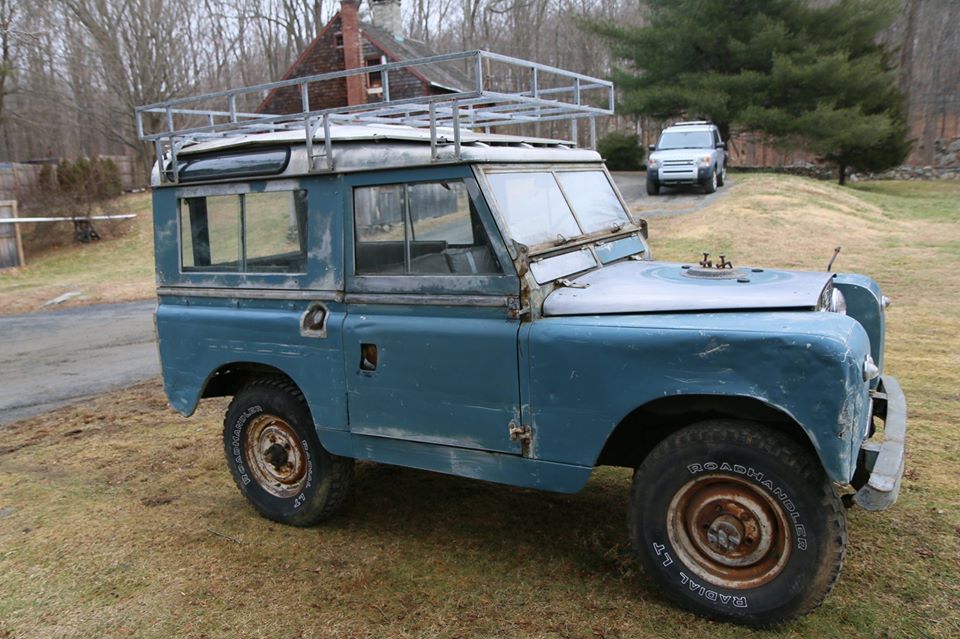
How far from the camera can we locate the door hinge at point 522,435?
3.57 metres

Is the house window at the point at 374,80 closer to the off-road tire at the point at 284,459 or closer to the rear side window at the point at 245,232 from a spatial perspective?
the rear side window at the point at 245,232

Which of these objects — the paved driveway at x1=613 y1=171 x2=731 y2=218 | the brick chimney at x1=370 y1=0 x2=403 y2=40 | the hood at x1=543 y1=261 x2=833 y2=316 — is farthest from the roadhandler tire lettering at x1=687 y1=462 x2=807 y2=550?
the brick chimney at x1=370 y1=0 x2=403 y2=40

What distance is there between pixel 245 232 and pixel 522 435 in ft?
6.85

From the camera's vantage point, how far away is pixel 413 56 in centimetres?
3291

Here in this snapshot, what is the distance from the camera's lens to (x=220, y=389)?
15.9ft

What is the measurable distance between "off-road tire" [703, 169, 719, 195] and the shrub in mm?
10530

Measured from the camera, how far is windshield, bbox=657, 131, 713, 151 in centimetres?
2125

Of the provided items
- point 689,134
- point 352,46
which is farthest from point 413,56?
point 689,134

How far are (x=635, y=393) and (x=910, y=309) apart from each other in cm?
756

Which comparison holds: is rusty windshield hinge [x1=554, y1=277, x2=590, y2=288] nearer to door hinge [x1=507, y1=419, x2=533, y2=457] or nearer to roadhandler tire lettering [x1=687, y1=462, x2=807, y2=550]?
door hinge [x1=507, y1=419, x2=533, y2=457]

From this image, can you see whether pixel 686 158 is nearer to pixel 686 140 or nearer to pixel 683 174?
pixel 683 174

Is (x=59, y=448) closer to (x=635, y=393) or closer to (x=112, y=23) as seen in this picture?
(x=635, y=393)

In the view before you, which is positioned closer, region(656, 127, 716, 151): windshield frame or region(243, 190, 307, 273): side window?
region(243, 190, 307, 273): side window

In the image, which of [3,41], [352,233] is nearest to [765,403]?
[352,233]
